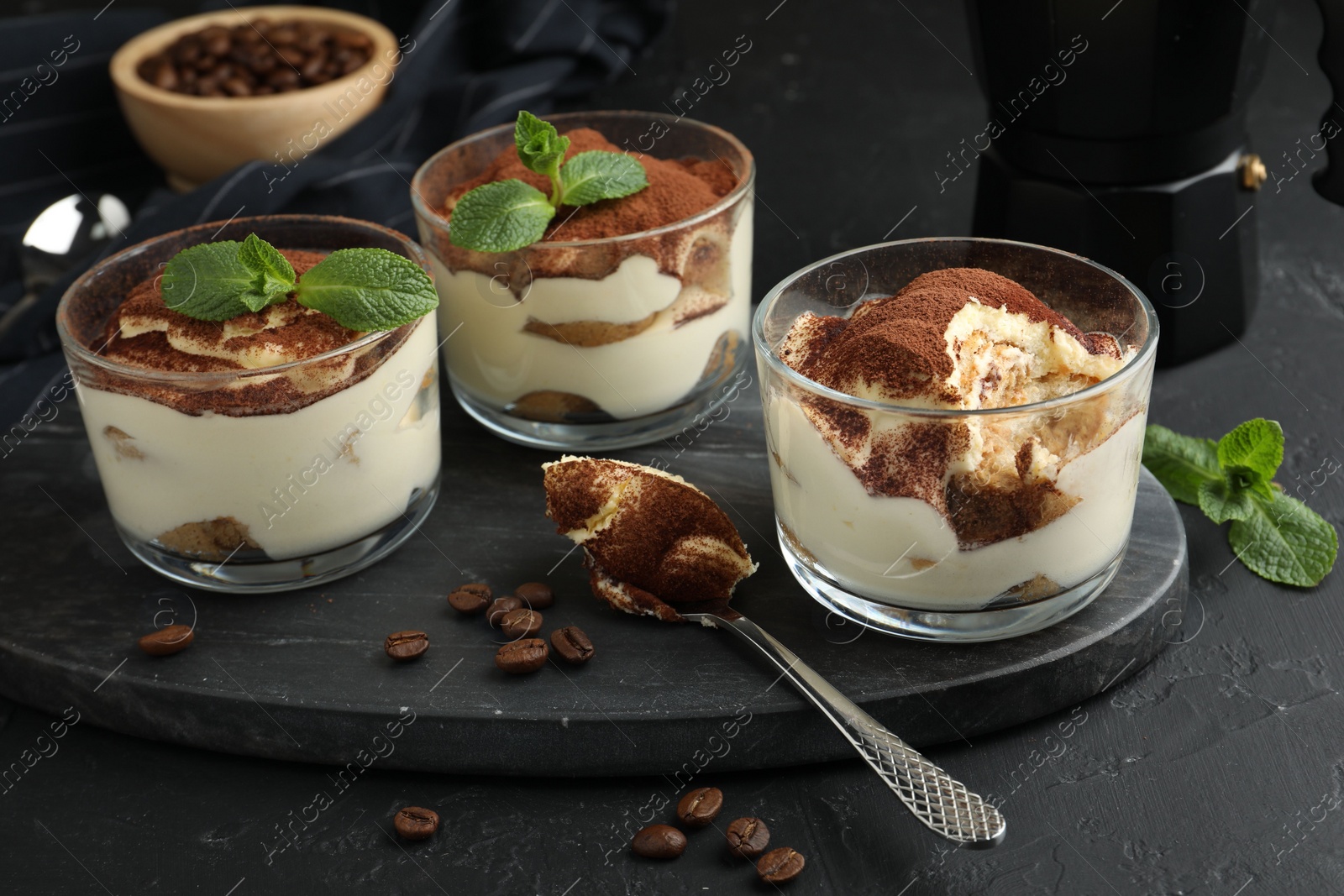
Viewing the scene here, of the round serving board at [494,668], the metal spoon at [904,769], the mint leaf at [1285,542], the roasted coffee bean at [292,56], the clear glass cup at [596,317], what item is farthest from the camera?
the roasted coffee bean at [292,56]

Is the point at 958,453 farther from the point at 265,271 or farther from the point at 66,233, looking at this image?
the point at 66,233

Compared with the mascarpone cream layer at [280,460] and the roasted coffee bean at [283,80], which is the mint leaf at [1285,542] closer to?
the mascarpone cream layer at [280,460]

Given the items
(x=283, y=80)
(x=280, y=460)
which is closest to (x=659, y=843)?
(x=280, y=460)

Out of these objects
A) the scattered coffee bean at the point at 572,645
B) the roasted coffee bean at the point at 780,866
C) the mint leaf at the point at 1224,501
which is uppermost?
the scattered coffee bean at the point at 572,645

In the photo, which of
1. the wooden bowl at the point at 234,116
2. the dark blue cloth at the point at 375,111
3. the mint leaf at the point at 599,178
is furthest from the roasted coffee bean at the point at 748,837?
the wooden bowl at the point at 234,116

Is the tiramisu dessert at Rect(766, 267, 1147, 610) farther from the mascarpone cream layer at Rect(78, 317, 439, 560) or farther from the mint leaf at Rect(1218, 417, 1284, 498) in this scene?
the mascarpone cream layer at Rect(78, 317, 439, 560)

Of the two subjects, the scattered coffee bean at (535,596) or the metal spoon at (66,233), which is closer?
the scattered coffee bean at (535,596)

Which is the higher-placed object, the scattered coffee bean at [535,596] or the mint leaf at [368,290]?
the mint leaf at [368,290]
